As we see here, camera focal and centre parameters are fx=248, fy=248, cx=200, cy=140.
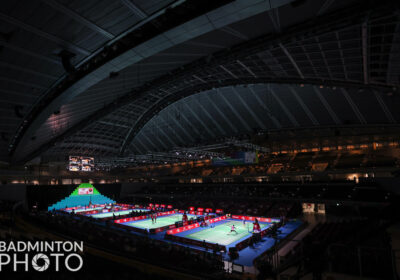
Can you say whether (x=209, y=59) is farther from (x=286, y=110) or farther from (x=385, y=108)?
(x=385, y=108)

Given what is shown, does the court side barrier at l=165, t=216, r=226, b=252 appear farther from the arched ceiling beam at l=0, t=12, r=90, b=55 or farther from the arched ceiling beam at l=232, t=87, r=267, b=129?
the arched ceiling beam at l=232, t=87, r=267, b=129

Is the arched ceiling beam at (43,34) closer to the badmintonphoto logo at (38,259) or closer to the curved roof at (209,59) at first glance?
the curved roof at (209,59)

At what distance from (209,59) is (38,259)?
16.4m

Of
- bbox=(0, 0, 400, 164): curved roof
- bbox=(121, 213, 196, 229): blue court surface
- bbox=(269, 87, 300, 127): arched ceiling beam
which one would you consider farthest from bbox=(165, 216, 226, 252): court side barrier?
bbox=(269, 87, 300, 127): arched ceiling beam

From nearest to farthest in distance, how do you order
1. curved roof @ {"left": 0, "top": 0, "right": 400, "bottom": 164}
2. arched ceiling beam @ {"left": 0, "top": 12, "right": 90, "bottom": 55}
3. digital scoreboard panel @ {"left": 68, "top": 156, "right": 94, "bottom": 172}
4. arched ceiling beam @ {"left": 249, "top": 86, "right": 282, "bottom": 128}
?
1. arched ceiling beam @ {"left": 0, "top": 12, "right": 90, "bottom": 55}
2. curved roof @ {"left": 0, "top": 0, "right": 400, "bottom": 164}
3. arched ceiling beam @ {"left": 249, "top": 86, "right": 282, "bottom": 128}
4. digital scoreboard panel @ {"left": 68, "top": 156, "right": 94, "bottom": 172}

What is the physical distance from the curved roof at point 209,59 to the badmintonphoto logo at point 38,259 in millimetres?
8663

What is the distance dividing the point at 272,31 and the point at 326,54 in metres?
6.55

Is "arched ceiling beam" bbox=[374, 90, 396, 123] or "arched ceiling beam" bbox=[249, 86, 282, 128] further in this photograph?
"arched ceiling beam" bbox=[249, 86, 282, 128]

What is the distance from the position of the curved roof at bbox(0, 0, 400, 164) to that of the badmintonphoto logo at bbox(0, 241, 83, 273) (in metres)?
8.66

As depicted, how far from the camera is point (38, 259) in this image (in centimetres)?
920

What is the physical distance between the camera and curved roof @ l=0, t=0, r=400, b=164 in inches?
391

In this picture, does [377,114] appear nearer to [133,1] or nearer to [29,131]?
[133,1]

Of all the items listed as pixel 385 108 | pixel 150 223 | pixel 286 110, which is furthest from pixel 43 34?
pixel 385 108

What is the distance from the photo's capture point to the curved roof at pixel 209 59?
9.94 m
